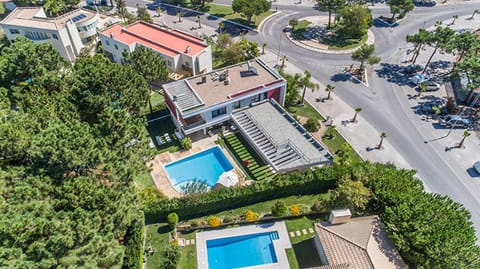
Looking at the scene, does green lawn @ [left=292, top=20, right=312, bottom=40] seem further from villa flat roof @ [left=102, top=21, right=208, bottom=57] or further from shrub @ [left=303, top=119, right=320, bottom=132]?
shrub @ [left=303, top=119, right=320, bottom=132]

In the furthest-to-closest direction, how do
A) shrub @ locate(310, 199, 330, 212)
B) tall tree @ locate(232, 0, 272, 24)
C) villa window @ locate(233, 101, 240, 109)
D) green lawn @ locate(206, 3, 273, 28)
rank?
green lawn @ locate(206, 3, 273, 28) < tall tree @ locate(232, 0, 272, 24) < villa window @ locate(233, 101, 240, 109) < shrub @ locate(310, 199, 330, 212)

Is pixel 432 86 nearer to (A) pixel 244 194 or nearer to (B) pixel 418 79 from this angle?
(B) pixel 418 79

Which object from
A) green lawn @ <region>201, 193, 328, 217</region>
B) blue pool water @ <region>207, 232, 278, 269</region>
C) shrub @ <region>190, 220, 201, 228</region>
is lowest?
blue pool water @ <region>207, 232, 278, 269</region>

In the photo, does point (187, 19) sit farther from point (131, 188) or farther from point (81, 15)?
point (131, 188)

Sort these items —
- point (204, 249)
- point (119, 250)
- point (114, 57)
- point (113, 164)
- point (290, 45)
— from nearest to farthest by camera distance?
point (119, 250) → point (113, 164) → point (204, 249) → point (114, 57) → point (290, 45)

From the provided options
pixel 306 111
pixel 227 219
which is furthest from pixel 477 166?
pixel 227 219

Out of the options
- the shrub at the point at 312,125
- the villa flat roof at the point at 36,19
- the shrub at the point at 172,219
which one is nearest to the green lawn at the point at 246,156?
the shrub at the point at 312,125

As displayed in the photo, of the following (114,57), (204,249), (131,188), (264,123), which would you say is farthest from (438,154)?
(114,57)

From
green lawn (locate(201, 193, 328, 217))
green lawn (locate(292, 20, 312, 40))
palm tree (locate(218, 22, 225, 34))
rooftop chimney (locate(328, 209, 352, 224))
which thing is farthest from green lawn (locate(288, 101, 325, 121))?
palm tree (locate(218, 22, 225, 34))
